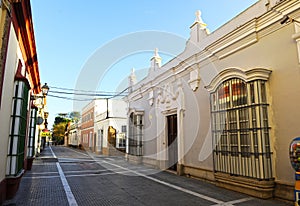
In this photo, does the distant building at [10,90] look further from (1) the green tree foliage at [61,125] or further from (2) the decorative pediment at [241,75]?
(1) the green tree foliage at [61,125]

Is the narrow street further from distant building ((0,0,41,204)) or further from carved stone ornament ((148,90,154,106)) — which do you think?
carved stone ornament ((148,90,154,106))

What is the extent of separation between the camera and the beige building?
4801mm

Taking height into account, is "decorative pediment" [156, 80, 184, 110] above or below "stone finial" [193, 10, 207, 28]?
below

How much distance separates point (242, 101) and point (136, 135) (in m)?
7.76

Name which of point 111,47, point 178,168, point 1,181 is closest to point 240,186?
point 178,168

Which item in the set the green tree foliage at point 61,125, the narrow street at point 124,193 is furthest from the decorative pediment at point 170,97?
the green tree foliage at point 61,125

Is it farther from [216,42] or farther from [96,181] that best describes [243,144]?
[96,181]

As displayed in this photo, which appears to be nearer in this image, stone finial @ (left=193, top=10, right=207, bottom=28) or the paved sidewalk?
the paved sidewalk

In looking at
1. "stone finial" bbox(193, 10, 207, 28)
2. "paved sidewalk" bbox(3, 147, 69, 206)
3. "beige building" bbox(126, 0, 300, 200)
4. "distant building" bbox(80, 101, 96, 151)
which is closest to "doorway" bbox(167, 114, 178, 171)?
"beige building" bbox(126, 0, 300, 200)

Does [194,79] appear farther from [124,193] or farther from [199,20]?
[124,193]

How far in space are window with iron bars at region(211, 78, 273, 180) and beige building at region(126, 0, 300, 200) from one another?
21 mm

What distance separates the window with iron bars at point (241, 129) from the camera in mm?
5047

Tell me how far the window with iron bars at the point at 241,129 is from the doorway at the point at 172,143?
2.79 m

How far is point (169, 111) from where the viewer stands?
31.1 ft
